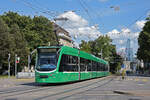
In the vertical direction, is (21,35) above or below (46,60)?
above

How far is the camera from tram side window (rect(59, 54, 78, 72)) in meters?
21.4

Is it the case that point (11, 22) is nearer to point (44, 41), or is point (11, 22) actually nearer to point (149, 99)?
point (44, 41)

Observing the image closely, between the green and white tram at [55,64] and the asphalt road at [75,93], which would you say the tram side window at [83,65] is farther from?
the asphalt road at [75,93]

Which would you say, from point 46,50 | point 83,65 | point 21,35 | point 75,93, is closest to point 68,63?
point 46,50

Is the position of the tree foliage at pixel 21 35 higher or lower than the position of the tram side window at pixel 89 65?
higher

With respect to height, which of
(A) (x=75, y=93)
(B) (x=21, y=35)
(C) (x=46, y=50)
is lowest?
(A) (x=75, y=93)

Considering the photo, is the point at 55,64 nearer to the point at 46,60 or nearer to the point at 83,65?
the point at 46,60

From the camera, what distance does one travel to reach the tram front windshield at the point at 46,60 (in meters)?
20.6

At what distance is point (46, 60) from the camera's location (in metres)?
20.9

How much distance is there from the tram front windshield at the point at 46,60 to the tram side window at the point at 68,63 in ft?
2.48

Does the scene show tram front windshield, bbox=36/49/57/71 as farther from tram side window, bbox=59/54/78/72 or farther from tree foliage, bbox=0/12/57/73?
tree foliage, bbox=0/12/57/73

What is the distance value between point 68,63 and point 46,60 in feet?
8.27

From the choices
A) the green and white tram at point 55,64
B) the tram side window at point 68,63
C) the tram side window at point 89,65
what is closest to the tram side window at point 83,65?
the tram side window at point 89,65

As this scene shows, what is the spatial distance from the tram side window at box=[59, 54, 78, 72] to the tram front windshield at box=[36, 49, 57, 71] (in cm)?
75
